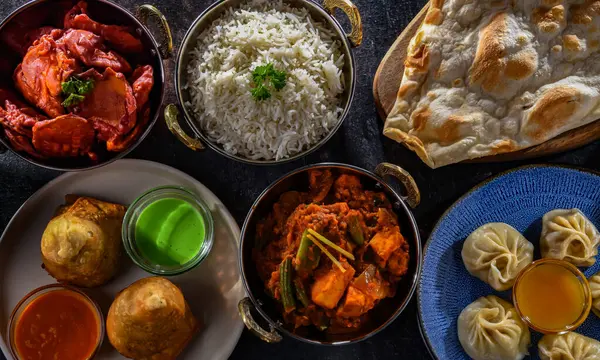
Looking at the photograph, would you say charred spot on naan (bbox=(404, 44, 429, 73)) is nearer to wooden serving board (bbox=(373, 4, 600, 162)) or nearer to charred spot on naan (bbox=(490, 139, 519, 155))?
wooden serving board (bbox=(373, 4, 600, 162))

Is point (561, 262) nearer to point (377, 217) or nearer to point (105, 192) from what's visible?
point (377, 217)

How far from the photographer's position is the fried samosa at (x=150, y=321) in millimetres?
2795

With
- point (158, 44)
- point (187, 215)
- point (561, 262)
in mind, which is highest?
point (158, 44)

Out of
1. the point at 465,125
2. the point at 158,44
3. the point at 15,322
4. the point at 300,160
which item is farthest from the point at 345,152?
the point at 15,322

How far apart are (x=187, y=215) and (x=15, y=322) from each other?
3.09 feet

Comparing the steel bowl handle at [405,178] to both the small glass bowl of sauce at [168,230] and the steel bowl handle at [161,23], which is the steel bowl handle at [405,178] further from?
the steel bowl handle at [161,23]

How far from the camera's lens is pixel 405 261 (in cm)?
287

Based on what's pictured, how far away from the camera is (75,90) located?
2.76 meters

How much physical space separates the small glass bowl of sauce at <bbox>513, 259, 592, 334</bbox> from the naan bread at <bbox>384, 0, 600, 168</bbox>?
2.09ft

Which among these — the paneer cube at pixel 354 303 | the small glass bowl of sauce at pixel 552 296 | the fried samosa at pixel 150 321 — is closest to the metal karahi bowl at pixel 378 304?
the paneer cube at pixel 354 303

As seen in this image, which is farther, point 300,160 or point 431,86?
point 300,160

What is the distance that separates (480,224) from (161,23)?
182 centimetres

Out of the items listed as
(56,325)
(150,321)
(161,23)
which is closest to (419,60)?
(161,23)

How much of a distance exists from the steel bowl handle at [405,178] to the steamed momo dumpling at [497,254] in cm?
40
